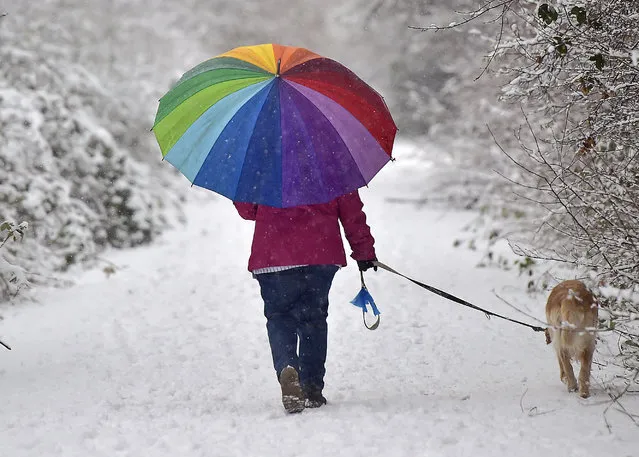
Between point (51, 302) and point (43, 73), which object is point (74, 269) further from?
point (43, 73)

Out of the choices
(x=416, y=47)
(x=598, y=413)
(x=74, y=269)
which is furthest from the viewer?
(x=416, y=47)

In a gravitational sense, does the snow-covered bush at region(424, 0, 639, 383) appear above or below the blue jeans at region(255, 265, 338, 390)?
above

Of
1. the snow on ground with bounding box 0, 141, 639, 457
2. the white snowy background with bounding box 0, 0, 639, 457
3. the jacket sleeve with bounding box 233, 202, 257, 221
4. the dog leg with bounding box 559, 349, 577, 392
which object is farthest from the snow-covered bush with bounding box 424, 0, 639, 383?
the jacket sleeve with bounding box 233, 202, 257, 221

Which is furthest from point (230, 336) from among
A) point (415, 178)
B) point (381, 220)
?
point (415, 178)

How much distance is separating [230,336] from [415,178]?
19.8 meters

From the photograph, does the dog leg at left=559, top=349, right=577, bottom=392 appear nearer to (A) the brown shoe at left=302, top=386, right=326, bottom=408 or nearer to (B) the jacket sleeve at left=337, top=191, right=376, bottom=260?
(B) the jacket sleeve at left=337, top=191, right=376, bottom=260

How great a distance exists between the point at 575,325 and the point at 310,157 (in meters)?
1.96

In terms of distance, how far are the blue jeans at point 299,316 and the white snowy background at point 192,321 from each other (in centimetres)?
34

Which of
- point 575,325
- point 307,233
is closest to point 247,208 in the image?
point 307,233

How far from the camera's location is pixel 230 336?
7543mm

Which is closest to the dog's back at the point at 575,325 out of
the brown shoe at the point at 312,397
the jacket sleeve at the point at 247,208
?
the brown shoe at the point at 312,397

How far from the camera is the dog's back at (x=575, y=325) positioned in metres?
4.50

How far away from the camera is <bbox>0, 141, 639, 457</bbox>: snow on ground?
4.11 m

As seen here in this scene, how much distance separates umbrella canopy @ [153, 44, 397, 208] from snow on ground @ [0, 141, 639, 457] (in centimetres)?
149
